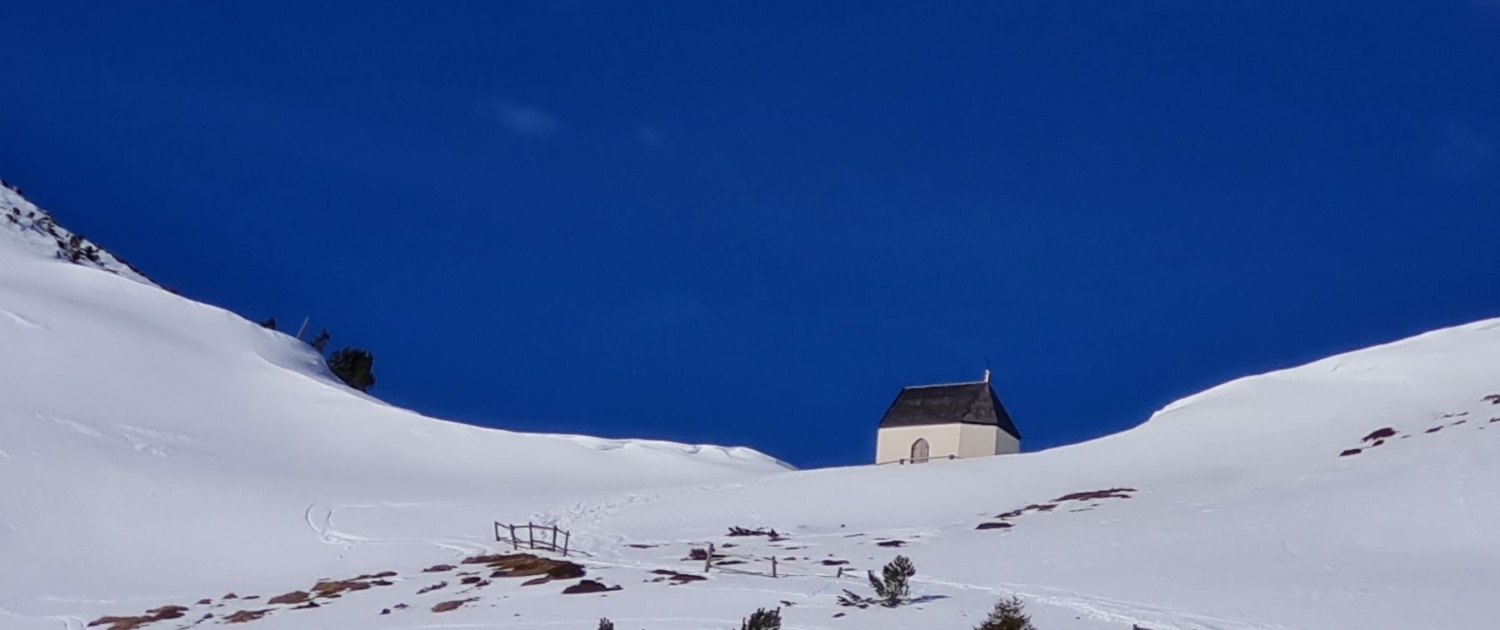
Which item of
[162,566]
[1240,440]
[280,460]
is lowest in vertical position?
[162,566]

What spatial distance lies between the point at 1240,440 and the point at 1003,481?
29.8 ft

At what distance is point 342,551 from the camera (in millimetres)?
36781

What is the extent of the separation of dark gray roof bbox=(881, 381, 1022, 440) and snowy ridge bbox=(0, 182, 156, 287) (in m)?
35.9

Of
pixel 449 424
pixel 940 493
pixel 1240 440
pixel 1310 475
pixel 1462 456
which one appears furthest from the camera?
pixel 449 424

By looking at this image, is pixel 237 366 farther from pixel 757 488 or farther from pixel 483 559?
pixel 483 559

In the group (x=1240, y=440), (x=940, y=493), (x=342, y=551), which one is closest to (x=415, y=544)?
(x=342, y=551)

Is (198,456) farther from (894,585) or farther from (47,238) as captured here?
(47,238)

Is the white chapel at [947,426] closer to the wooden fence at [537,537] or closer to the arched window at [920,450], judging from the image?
the arched window at [920,450]

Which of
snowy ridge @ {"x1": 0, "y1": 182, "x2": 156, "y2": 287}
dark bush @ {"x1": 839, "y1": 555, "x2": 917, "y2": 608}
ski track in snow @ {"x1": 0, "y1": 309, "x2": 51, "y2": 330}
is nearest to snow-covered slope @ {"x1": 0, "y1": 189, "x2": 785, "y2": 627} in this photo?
ski track in snow @ {"x1": 0, "y1": 309, "x2": 51, "y2": 330}

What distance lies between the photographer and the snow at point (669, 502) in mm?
26656

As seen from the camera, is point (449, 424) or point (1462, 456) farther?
point (449, 424)

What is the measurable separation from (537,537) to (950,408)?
29657 mm

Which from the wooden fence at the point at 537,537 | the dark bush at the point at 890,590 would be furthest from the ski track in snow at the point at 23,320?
the dark bush at the point at 890,590

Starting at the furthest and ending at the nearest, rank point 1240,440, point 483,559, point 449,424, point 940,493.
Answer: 1. point 449,424
2. point 1240,440
3. point 940,493
4. point 483,559
